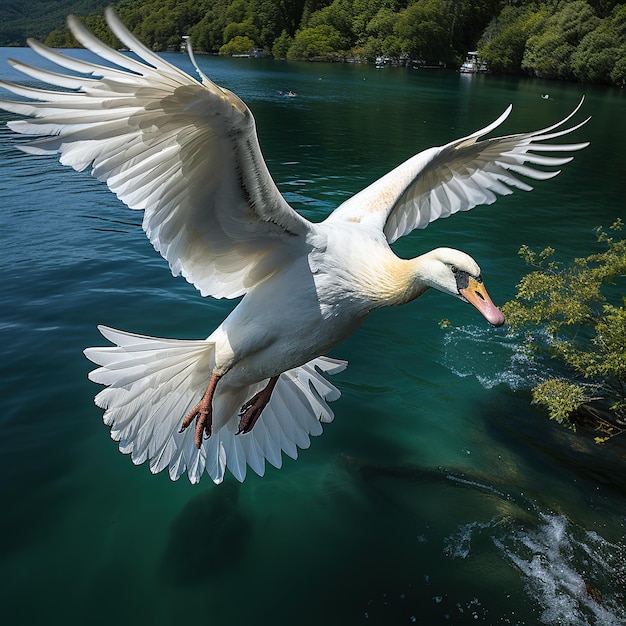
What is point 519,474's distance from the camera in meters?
7.39

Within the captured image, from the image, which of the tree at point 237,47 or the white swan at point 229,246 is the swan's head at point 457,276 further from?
the tree at point 237,47

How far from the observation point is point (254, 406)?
18.7 ft

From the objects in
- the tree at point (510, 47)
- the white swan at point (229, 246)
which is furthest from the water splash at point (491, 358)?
the tree at point (510, 47)

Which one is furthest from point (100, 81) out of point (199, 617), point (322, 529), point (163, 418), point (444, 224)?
point (444, 224)

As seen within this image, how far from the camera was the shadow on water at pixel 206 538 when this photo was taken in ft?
19.0

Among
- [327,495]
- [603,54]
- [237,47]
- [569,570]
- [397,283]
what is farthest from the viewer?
[237,47]

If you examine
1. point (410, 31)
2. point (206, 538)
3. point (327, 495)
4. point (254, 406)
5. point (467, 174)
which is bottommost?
point (410, 31)

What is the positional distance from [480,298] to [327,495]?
143 inches

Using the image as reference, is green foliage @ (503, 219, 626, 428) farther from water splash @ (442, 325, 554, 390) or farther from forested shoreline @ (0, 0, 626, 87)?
forested shoreline @ (0, 0, 626, 87)

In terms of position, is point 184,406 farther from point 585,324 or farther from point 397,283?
point 585,324

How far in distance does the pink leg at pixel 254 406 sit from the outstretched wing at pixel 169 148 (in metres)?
1.26

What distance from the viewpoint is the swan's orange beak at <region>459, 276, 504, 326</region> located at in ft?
12.8

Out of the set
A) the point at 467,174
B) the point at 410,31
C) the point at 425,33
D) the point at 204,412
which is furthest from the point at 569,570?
the point at 425,33

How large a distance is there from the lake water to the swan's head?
3081mm
